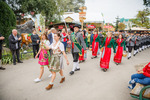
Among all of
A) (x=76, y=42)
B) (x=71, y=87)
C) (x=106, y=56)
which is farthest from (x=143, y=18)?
(x=71, y=87)

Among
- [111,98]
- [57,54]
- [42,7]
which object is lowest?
[111,98]

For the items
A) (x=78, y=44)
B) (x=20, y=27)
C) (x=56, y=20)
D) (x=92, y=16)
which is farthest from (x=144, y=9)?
(x=78, y=44)

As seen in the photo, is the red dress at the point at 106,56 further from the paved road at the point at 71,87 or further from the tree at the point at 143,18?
the tree at the point at 143,18

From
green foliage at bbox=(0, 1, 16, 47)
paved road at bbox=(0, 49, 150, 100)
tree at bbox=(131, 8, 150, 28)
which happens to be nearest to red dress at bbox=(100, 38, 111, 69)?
paved road at bbox=(0, 49, 150, 100)

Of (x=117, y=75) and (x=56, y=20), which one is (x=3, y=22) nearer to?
(x=117, y=75)

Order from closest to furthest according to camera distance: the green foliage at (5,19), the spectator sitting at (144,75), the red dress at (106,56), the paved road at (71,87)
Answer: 1. the spectator sitting at (144,75)
2. the paved road at (71,87)
3. the red dress at (106,56)
4. the green foliage at (5,19)

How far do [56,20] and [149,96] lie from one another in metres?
28.0

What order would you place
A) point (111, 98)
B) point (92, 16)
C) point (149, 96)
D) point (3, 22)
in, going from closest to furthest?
point (149, 96), point (111, 98), point (3, 22), point (92, 16)

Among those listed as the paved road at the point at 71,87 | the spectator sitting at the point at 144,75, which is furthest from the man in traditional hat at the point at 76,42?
the spectator sitting at the point at 144,75

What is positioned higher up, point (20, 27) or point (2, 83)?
point (20, 27)

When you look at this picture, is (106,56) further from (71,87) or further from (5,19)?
(5,19)

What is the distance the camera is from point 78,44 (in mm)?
5383

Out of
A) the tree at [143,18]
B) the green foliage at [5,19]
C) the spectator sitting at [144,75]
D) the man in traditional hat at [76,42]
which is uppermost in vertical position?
the tree at [143,18]

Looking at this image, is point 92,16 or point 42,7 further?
point 92,16
